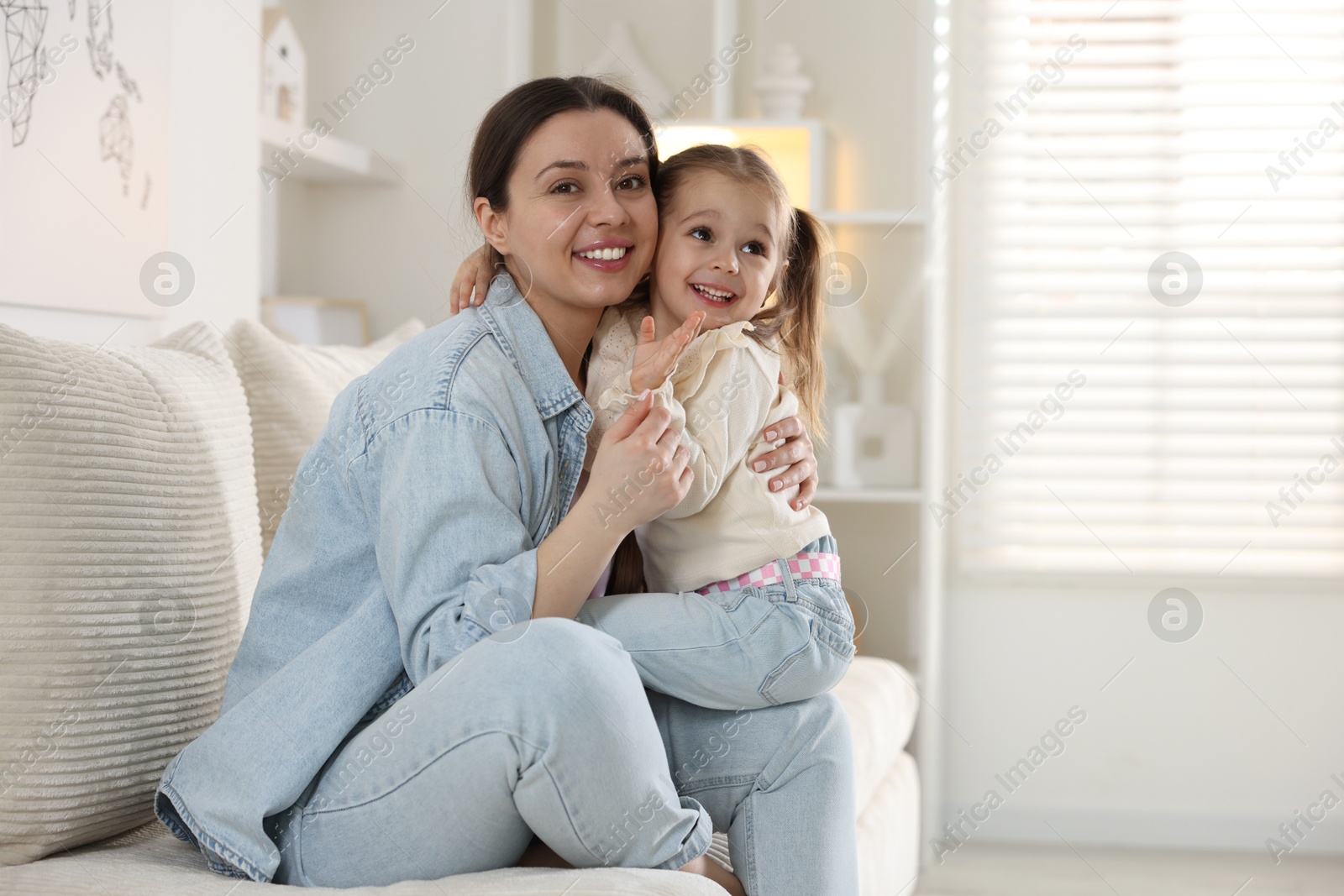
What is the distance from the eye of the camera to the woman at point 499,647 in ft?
3.09

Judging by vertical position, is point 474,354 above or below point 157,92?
below

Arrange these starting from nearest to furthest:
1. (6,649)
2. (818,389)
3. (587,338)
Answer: (6,649)
(587,338)
(818,389)

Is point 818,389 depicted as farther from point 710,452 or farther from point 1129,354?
point 1129,354

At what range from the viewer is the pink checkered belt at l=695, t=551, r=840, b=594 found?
123 cm

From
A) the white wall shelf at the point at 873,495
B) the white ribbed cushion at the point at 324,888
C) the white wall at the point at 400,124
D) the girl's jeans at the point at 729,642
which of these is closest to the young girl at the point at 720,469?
the girl's jeans at the point at 729,642

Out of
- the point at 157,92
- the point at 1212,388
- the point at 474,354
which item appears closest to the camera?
the point at 474,354

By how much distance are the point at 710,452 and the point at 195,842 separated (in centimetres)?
62

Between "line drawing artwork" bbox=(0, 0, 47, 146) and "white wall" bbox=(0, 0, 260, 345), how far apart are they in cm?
32

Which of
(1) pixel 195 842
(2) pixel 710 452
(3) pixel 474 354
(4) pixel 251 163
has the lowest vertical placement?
(1) pixel 195 842

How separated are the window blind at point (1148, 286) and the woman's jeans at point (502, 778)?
1984 mm

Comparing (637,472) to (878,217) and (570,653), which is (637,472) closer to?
(570,653)

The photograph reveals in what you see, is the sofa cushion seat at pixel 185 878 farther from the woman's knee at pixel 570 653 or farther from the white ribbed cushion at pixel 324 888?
the woman's knee at pixel 570 653

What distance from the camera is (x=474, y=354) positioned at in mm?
1136

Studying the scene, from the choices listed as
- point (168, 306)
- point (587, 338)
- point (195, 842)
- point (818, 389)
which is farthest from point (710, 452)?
point (168, 306)
